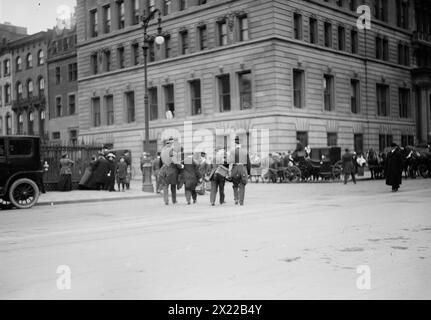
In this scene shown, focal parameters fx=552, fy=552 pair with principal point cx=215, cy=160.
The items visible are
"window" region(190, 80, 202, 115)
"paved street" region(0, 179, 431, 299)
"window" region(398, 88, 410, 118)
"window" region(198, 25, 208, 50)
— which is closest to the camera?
"paved street" region(0, 179, 431, 299)

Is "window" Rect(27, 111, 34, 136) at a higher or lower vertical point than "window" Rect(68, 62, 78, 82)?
lower

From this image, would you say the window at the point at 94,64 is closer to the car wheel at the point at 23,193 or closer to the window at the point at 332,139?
the window at the point at 332,139

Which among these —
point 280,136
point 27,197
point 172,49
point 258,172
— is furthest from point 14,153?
point 172,49

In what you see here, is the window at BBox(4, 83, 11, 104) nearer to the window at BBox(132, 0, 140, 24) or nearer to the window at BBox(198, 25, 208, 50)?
the window at BBox(132, 0, 140, 24)

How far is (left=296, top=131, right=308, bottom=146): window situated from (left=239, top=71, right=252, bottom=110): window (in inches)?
152

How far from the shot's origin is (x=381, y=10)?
150ft

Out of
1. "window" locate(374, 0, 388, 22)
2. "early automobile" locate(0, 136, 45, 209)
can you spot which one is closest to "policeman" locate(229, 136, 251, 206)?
"early automobile" locate(0, 136, 45, 209)

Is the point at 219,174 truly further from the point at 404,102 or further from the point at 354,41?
the point at 404,102

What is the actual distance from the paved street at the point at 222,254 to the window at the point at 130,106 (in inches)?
1322

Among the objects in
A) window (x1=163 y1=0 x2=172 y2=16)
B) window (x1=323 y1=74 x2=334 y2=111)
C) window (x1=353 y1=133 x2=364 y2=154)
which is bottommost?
window (x1=353 y1=133 x2=364 y2=154)

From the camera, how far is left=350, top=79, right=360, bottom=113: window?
4303 centimetres

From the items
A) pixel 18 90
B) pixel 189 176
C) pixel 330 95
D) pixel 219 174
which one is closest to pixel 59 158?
pixel 189 176

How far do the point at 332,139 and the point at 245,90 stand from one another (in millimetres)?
7730
